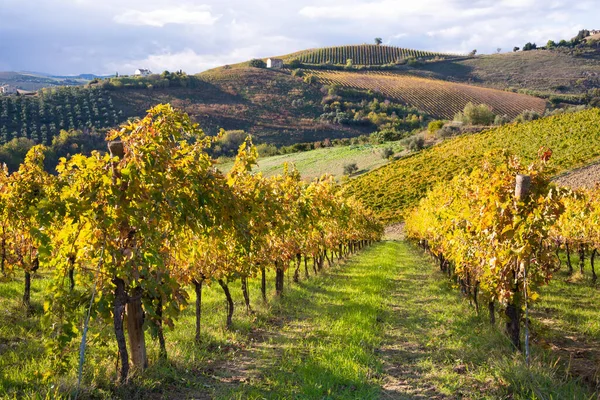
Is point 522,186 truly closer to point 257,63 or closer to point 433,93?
point 433,93

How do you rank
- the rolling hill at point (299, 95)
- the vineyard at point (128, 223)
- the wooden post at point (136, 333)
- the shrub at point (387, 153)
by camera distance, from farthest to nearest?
the shrub at point (387, 153), the rolling hill at point (299, 95), the wooden post at point (136, 333), the vineyard at point (128, 223)

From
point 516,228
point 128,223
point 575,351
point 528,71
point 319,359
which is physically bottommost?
point 575,351

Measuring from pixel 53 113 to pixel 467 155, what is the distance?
2126 inches

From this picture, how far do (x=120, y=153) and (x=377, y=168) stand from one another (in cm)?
5352

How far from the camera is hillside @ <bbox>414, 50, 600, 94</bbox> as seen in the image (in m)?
98.6

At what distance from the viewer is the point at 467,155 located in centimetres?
5088

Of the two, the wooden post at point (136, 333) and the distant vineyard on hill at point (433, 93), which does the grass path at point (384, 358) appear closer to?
the wooden post at point (136, 333)

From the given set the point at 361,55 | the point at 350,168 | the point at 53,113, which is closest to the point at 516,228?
the point at 350,168

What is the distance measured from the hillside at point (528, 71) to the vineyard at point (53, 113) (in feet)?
284

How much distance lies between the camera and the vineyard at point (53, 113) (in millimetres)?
49375

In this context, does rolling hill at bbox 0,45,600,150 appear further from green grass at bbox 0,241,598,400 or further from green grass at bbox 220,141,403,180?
green grass at bbox 0,241,598,400

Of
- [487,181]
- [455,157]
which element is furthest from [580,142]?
[487,181]

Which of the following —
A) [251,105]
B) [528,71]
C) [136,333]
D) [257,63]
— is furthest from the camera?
[257,63]

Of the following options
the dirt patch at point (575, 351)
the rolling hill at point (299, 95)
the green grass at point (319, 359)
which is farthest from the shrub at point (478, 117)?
the dirt patch at point (575, 351)
